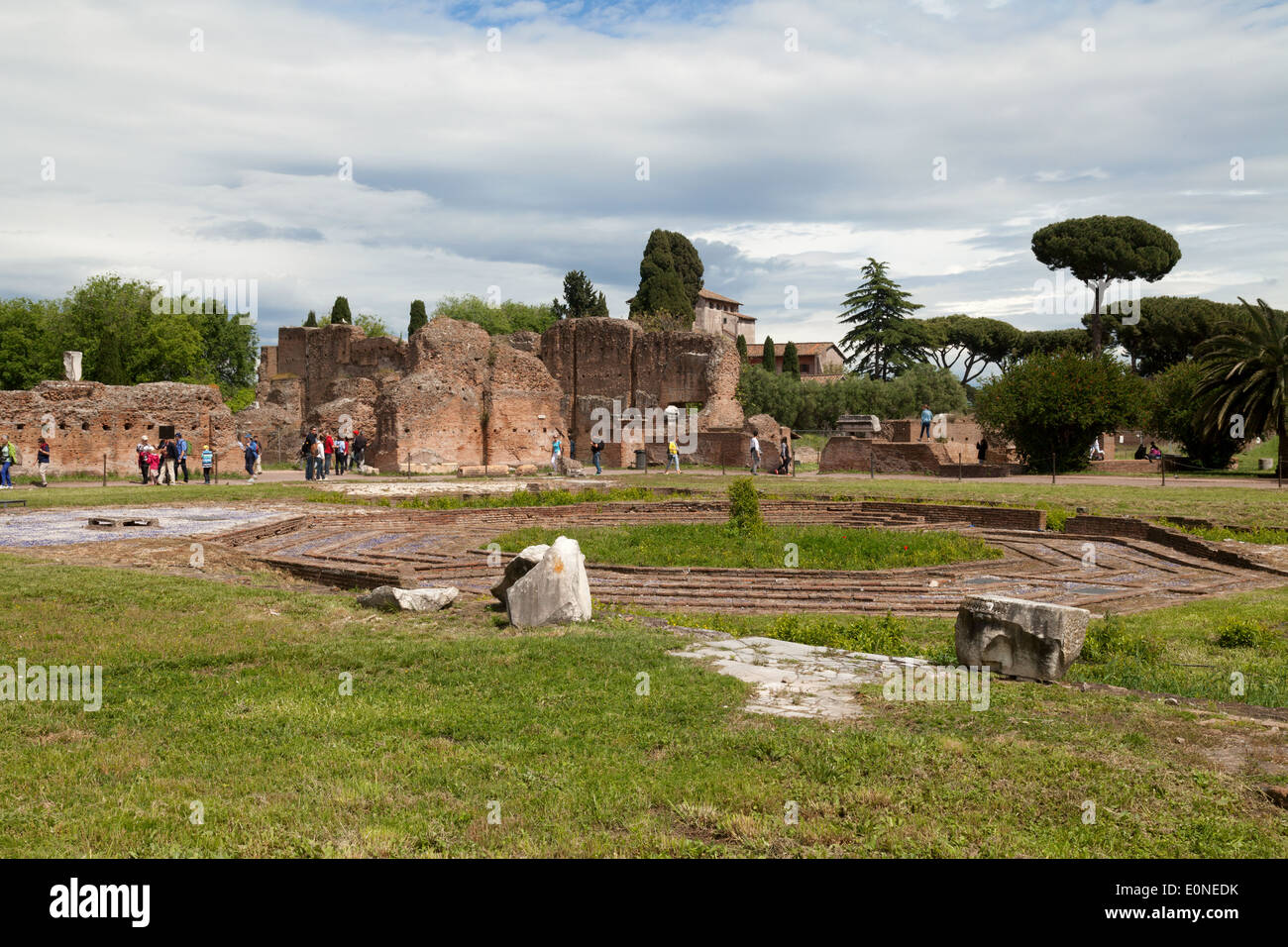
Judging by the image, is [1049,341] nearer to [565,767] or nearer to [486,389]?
[486,389]

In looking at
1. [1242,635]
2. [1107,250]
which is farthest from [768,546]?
[1107,250]

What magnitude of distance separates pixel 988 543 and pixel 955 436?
29.8m

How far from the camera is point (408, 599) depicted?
872cm

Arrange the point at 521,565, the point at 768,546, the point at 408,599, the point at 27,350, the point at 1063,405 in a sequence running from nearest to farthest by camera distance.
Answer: the point at 521,565, the point at 408,599, the point at 768,546, the point at 1063,405, the point at 27,350

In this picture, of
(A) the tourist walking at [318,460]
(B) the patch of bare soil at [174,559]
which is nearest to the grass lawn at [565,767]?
(B) the patch of bare soil at [174,559]

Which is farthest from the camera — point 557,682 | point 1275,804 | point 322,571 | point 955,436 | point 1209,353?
A: point 955,436

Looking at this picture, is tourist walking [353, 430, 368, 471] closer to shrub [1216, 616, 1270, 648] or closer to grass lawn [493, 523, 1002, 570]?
grass lawn [493, 523, 1002, 570]

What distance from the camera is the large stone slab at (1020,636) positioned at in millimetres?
6121

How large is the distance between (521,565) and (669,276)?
62.7 meters

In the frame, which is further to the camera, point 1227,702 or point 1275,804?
point 1227,702

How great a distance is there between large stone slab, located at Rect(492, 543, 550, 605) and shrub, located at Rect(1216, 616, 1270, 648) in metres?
5.55
